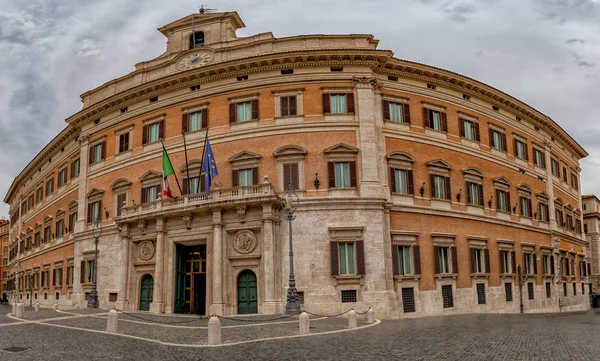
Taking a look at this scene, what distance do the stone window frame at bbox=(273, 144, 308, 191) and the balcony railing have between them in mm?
1902

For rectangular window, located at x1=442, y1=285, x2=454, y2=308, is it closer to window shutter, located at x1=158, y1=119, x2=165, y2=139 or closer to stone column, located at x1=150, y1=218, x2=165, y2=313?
stone column, located at x1=150, y1=218, x2=165, y2=313

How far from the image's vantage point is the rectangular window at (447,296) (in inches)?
1208

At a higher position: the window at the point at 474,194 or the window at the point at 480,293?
the window at the point at 474,194

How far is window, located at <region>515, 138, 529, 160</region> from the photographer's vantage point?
39675mm

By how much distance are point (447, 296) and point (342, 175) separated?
987 cm

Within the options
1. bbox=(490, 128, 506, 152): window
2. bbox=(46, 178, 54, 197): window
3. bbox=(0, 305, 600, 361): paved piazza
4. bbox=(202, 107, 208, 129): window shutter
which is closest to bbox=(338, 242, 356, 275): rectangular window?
bbox=(0, 305, 600, 361): paved piazza

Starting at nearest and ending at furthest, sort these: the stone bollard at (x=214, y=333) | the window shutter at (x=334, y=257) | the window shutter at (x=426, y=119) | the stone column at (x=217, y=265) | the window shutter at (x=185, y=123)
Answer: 1. the stone bollard at (x=214, y=333)
2. the stone column at (x=217, y=265)
3. the window shutter at (x=334, y=257)
4. the window shutter at (x=426, y=119)
5. the window shutter at (x=185, y=123)

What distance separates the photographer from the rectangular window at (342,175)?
29156 mm

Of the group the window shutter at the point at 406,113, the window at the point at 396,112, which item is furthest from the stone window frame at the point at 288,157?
the window shutter at the point at 406,113

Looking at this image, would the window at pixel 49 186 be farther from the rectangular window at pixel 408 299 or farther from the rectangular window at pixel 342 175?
the rectangular window at pixel 408 299

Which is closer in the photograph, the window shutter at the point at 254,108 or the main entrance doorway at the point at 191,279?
the main entrance doorway at the point at 191,279

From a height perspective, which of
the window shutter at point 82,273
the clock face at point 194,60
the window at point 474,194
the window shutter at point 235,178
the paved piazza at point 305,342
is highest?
the clock face at point 194,60

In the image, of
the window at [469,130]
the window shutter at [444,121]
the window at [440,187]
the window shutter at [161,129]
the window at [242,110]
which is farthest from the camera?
the window at [469,130]

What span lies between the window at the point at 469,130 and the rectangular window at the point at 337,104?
9.38m
